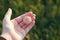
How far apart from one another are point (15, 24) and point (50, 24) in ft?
5.24

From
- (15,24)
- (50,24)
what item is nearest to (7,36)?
(15,24)

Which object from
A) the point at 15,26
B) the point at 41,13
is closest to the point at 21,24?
the point at 15,26

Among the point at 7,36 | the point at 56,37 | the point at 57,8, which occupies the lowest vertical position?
the point at 56,37

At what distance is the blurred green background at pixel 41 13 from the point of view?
9.05 ft

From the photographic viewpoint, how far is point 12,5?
2785 mm

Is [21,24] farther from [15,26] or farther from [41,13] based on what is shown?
[41,13]

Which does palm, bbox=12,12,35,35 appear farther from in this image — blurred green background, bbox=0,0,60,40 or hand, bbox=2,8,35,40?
blurred green background, bbox=0,0,60,40

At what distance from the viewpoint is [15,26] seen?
1.38 metres

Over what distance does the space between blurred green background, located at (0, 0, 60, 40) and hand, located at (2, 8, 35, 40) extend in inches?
47.8

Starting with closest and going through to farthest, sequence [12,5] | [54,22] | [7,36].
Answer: [7,36] → [12,5] → [54,22]

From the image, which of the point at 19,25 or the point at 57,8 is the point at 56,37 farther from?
the point at 19,25

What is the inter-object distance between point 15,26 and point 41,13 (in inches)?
61.8

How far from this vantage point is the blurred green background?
276 centimetres

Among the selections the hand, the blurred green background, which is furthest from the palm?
the blurred green background
